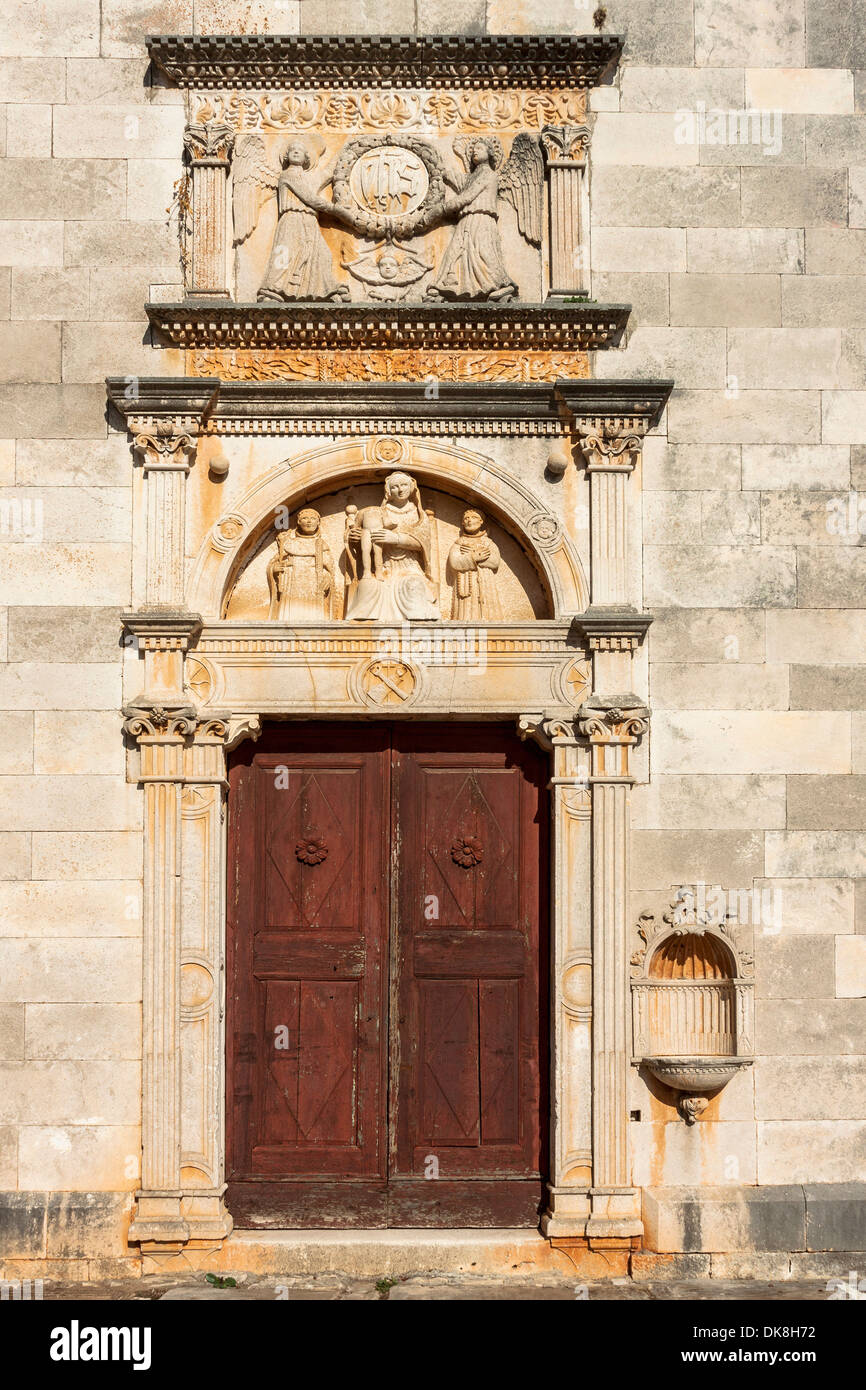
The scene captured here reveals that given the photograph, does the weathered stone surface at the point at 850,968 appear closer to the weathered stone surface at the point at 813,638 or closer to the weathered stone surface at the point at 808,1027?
the weathered stone surface at the point at 808,1027

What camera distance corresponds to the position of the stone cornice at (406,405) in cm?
893

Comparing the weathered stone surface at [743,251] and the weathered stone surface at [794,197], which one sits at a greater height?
the weathered stone surface at [794,197]

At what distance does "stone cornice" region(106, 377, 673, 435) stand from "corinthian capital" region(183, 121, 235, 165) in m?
1.41

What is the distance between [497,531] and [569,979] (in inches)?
110

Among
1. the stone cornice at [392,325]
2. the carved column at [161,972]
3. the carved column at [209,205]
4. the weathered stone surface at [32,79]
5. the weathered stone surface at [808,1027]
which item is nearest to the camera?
the carved column at [161,972]

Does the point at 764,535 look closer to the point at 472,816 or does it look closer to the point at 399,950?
the point at 472,816

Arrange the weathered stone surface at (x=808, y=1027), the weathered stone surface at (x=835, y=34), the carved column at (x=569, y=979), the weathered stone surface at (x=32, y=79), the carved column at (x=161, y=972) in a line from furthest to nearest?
the weathered stone surface at (x=835, y=34) → the weathered stone surface at (x=32, y=79) → the weathered stone surface at (x=808, y=1027) → the carved column at (x=569, y=979) → the carved column at (x=161, y=972)

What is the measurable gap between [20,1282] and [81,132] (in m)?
6.90

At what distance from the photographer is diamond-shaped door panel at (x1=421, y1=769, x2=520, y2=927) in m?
9.10

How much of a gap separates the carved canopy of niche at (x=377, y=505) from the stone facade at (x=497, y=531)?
25 millimetres

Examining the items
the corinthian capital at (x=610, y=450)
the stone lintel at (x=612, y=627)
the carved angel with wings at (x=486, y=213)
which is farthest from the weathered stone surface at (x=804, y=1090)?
the carved angel with wings at (x=486, y=213)

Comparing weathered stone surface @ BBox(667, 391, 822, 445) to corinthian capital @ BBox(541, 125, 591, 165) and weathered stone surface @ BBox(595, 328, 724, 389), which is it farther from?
corinthian capital @ BBox(541, 125, 591, 165)

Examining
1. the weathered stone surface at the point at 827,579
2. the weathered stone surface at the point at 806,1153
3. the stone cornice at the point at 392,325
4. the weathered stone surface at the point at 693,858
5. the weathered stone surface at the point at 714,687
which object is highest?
the stone cornice at the point at 392,325

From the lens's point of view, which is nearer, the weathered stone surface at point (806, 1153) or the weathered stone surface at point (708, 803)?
the weathered stone surface at point (806, 1153)
